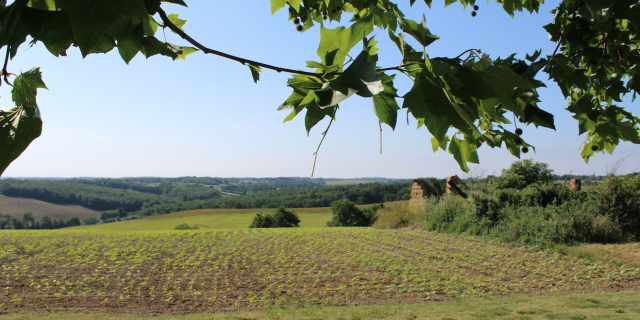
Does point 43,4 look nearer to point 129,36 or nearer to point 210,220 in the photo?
point 129,36

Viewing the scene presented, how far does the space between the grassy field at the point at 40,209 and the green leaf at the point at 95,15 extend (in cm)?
6012

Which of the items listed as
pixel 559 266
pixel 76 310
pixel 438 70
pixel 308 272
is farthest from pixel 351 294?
pixel 438 70

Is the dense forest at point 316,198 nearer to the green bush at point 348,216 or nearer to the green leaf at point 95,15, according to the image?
the green bush at point 348,216

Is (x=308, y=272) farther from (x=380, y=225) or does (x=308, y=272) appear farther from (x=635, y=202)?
(x=635, y=202)

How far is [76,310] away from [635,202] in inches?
494

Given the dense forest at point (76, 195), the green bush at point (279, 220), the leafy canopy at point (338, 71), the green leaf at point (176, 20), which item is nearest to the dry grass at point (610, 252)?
the leafy canopy at point (338, 71)

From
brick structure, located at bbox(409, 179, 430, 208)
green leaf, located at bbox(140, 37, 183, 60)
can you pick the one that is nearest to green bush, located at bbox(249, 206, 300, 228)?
brick structure, located at bbox(409, 179, 430, 208)

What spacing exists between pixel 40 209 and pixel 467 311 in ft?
215

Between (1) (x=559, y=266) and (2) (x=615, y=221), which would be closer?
(1) (x=559, y=266)

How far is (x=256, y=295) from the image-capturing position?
16.7 feet

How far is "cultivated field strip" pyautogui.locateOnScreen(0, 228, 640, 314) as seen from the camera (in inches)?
191

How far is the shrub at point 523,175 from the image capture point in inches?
511

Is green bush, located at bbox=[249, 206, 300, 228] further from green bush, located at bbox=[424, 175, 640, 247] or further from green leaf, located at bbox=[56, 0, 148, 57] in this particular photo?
green leaf, located at bbox=[56, 0, 148, 57]

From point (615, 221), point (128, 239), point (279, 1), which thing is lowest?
point (128, 239)
